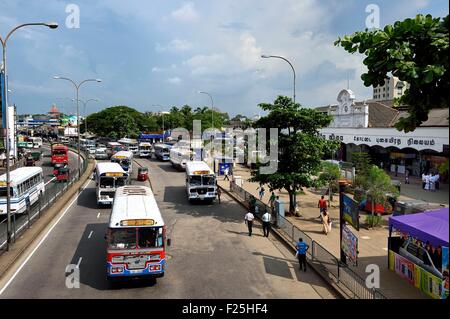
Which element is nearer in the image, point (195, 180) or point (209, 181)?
point (195, 180)

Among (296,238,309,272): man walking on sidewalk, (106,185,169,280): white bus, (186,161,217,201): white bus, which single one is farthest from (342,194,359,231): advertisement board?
(186,161,217,201): white bus

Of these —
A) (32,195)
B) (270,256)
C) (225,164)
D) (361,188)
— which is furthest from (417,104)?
(225,164)

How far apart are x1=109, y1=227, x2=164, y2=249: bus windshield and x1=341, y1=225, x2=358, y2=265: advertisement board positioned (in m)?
6.79

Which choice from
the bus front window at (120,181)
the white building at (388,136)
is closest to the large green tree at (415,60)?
the bus front window at (120,181)

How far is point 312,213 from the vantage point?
2723 cm

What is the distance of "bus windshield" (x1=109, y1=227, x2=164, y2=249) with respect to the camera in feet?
47.5

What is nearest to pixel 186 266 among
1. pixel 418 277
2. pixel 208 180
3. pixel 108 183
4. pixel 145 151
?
pixel 418 277

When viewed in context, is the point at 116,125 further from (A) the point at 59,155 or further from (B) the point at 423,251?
(B) the point at 423,251

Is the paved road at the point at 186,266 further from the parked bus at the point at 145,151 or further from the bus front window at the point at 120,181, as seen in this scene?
the parked bus at the point at 145,151

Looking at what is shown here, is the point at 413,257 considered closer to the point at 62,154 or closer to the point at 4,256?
the point at 4,256

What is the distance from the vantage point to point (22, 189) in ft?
84.4

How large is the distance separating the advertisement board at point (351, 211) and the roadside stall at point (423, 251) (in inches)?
51.3

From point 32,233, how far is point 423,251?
18032 mm
